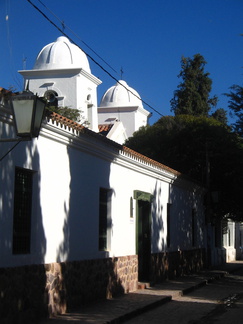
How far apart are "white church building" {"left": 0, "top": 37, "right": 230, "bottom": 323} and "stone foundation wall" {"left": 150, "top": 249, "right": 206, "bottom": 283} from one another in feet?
0.12

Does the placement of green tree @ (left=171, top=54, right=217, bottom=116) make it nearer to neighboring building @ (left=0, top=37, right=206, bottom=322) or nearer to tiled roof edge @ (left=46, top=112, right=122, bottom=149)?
neighboring building @ (left=0, top=37, right=206, bottom=322)

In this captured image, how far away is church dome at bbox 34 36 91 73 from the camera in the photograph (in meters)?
31.0

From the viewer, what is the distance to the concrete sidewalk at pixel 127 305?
31.7 feet

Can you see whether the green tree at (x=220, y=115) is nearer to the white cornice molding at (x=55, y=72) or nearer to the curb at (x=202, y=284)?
the white cornice molding at (x=55, y=72)

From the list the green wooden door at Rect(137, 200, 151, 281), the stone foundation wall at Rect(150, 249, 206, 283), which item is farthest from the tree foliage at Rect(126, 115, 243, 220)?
the green wooden door at Rect(137, 200, 151, 281)

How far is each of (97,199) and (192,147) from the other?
1216 cm

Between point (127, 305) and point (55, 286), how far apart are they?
7.41 ft

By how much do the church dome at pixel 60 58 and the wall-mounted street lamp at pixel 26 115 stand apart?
2420 centimetres

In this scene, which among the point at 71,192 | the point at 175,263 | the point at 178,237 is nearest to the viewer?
the point at 71,192

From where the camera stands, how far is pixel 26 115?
6.84m

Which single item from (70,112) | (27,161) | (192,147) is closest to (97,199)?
(27,161)

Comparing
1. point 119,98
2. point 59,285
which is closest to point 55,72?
point 119,98

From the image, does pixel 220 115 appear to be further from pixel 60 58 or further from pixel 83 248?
pixel 83 248

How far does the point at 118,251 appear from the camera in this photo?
1355 centimetres
